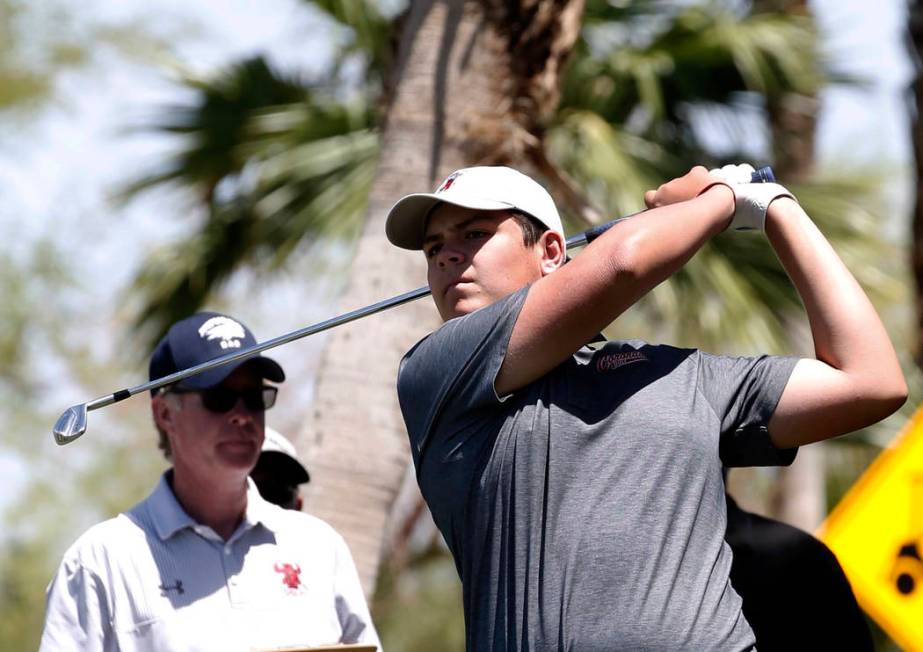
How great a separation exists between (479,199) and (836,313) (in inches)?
27.2

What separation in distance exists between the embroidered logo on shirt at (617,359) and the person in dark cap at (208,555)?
4.52ft

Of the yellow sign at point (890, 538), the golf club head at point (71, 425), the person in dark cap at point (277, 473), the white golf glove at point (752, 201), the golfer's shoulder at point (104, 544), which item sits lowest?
the yellow sign at point (890, 538)

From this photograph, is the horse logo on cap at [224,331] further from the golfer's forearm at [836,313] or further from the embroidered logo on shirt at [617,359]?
the golfer's forearm at [836,313]

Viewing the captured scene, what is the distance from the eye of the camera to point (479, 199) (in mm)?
2684

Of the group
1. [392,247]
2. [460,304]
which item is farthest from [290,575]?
[392,247]

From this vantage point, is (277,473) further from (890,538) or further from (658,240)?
(658,240)

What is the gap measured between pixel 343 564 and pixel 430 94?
2.90 m

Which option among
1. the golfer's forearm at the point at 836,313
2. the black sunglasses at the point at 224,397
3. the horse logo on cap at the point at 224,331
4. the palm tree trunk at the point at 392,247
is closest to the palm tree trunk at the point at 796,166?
the palm tree trunk at the point at 392,247

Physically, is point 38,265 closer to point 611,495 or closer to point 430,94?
point 430,94

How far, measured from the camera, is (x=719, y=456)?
246cm

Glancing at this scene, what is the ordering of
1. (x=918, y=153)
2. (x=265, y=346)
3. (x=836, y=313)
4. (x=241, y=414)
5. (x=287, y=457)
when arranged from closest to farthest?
(x=836, y=313)
(x=265, y=346)
(x=241, y=414)
(x=287, y=457)
(x=918, y=153)

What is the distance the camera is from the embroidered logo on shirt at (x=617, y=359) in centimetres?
249

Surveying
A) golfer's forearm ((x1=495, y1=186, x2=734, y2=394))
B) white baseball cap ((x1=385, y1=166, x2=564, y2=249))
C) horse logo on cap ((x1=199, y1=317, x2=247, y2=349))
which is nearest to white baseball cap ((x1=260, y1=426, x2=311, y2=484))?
horse logo on cap ((x1=199, y1=317, x2=247, y2=349))

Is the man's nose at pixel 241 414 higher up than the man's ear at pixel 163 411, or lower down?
lower down
